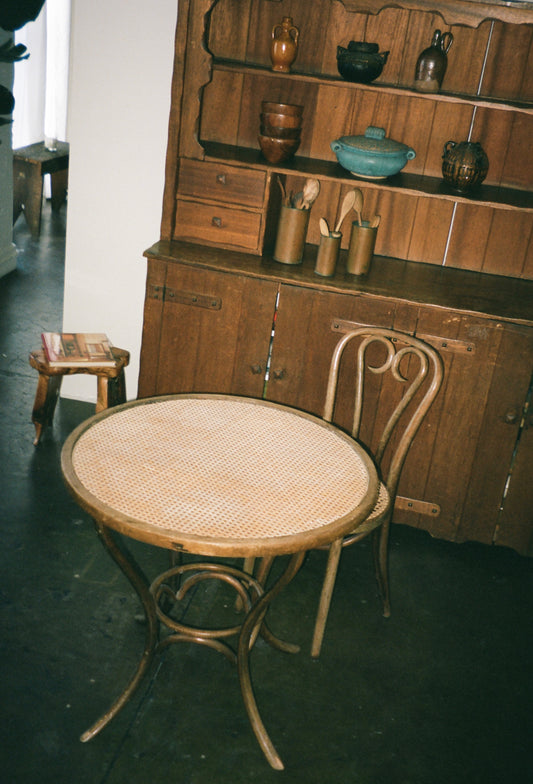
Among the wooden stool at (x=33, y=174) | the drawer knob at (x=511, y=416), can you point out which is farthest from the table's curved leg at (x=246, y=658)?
the wooden stool at (x=33, y=174)

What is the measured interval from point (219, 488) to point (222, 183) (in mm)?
1449

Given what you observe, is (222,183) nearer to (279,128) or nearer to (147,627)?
(279,128)

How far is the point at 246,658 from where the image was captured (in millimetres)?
1930

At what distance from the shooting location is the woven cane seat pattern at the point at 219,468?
5.42ft

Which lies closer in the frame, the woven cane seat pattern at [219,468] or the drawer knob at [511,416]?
the woven cane seat pattern at [219,468]

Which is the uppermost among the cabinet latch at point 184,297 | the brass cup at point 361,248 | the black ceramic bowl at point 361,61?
the black ceramic bowl at point 361,61

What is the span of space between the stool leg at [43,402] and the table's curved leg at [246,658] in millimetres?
1549

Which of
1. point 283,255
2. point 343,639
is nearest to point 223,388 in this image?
point 283,255

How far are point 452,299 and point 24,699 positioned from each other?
1.84m

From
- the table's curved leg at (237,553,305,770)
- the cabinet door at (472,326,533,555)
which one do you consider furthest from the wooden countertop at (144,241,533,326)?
the table's curved leg at (237,553,305,770)

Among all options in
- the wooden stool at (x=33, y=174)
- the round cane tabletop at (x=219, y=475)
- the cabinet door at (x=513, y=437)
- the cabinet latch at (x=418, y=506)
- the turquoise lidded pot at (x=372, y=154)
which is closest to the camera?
the round cane tabletop at (x=219, y=475)

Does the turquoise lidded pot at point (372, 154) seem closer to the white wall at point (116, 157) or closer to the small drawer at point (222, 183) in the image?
the small drawer at point (222, 183)

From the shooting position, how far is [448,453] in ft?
8.99

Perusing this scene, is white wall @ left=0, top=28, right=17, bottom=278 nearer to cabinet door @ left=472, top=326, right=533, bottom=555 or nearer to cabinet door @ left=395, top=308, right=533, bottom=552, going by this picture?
cabinet door @ left=395, top=308, right=533, bottom=552
